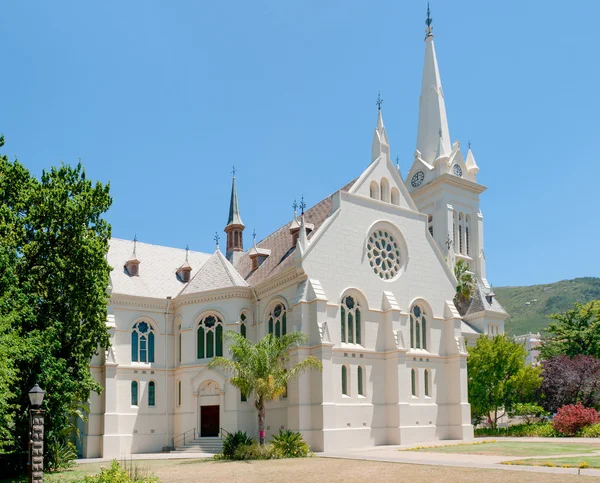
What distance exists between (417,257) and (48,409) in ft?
83.0

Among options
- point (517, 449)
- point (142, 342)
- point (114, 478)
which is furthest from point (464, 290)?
point (114, 478)

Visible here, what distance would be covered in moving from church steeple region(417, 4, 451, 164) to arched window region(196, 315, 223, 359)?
144 ft

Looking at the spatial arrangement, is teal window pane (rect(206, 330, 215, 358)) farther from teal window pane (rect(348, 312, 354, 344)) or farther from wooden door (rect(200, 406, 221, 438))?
teal window pane (rect(348, 312, 354, 344))

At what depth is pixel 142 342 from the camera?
4303 cm

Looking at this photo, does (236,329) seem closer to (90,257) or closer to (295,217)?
(295,217)

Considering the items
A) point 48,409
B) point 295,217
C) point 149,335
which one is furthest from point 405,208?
point 48,409

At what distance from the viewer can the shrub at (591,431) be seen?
38.2 m

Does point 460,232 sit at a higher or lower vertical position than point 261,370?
higher

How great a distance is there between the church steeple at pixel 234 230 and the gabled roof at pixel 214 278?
8.23 metres

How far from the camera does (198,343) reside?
4234 centimetres

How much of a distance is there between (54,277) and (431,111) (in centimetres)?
5854

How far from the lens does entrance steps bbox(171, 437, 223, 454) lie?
39062mm

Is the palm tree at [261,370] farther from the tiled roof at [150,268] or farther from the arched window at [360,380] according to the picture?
the tiled roof at [150,268]

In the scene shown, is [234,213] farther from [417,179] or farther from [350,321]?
[417,179]
